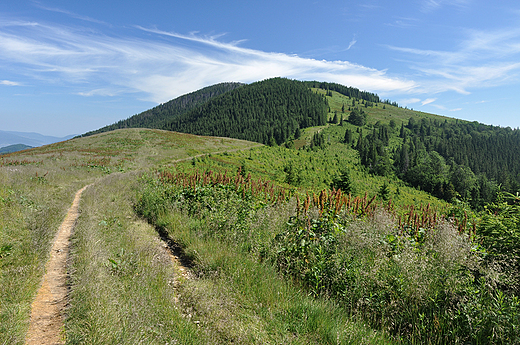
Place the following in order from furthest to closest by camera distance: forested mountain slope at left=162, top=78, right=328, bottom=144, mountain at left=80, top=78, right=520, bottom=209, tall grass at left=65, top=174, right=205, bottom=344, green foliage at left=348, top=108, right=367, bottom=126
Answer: green foliage at left=348, top=108, right=367, bottom=126
forested mountain slope at left=162, top=78, right=328, bottom=144
mountain at left=80, top=78, right=520, bottom=209
tall grass at left=65, top=174, right=205, bottom=344

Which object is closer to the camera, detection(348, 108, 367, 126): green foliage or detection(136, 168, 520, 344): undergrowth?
detection(136, 168, 520, 344): undergrowth

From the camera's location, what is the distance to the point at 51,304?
359 centimetres

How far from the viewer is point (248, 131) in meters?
148

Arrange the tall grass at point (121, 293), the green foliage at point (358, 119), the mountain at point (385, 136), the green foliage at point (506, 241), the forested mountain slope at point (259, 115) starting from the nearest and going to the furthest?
the tall grass at point (121, 293), the green foliage at point (506, 241), the mountain at point (385, 136), the forested mountain slope at point (259, 115), the green foliage at point (358, 119)

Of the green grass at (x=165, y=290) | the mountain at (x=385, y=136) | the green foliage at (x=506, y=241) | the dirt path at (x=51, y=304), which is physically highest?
the mountain at (x=385, y=136)

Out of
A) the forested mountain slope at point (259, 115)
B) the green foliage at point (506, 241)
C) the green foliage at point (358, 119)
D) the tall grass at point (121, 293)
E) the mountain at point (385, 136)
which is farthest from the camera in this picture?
the green foliage at point (358, 119)

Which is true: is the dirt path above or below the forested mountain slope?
below

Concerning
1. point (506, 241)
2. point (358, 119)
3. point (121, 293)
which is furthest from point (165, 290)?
point (358, 119)

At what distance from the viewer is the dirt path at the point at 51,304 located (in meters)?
2.93

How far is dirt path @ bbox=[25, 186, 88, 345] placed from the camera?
115 inches

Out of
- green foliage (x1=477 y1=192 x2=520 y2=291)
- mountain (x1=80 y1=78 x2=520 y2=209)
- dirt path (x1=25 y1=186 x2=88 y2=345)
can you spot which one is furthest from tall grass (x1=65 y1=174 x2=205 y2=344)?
mountain (x1=80 y1=78 x2=520 y2=209)

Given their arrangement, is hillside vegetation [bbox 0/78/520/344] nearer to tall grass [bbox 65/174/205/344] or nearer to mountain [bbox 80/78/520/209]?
tall grass [bbox 65/174/205/344]

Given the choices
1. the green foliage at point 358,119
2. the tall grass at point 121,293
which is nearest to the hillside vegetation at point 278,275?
the tall grass at point 121,293

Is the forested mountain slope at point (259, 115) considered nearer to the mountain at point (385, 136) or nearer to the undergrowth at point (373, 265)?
the mountain at point (385, 136)
